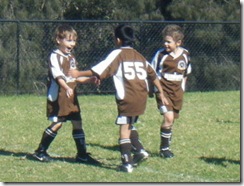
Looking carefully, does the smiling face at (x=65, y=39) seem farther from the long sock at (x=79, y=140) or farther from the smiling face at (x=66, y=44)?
the long sock at (x=79, y=140)

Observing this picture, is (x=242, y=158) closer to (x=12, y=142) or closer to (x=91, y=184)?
(x=91, y=184)

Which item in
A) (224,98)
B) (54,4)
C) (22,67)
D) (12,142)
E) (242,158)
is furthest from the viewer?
(54,4)

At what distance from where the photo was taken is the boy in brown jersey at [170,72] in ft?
28.7

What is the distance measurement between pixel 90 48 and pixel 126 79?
11.3 meters

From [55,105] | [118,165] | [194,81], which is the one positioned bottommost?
[194,81]

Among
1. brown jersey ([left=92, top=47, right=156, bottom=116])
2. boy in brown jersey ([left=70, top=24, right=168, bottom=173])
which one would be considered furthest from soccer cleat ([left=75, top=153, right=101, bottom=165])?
brown jersey ([left=92, top=47, right=156, bottom=116])

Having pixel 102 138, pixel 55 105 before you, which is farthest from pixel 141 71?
pixel 102 138

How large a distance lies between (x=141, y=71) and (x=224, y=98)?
19.0 feet

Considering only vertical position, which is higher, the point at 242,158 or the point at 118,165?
the point at 242,158

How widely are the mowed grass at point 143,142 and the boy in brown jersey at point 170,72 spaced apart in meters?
0.34

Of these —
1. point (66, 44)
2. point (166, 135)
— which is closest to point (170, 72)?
point (166, 135)

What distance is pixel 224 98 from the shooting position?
1354 centimetres

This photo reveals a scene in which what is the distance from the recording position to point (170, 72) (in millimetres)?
8789

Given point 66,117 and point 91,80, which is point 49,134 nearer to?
point 66,117
